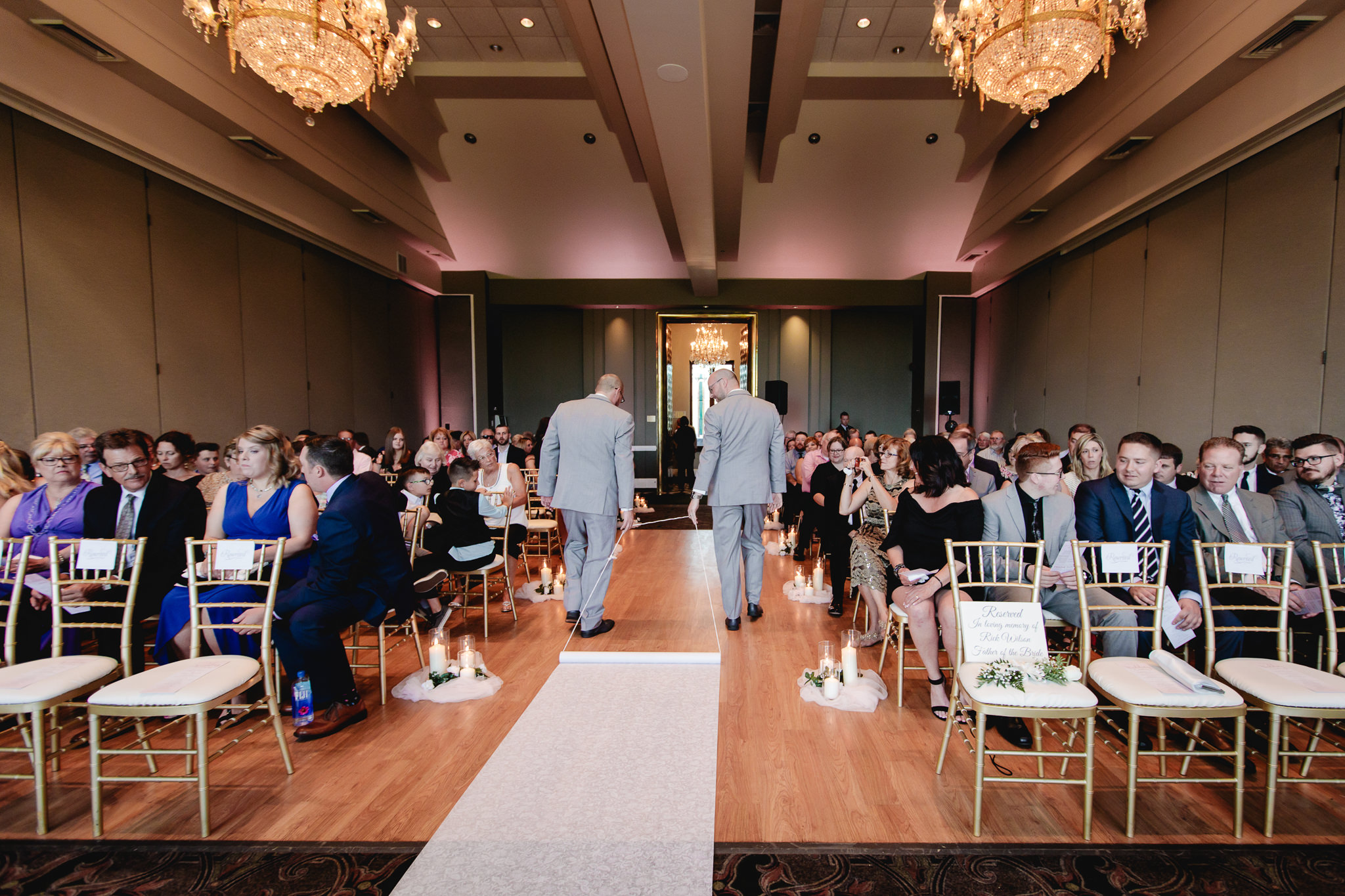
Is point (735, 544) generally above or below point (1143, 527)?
below

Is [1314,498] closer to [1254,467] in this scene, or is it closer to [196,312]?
[1254,467]

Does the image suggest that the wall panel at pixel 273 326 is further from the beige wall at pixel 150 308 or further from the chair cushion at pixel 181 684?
the chair cushion at pixel 181 684

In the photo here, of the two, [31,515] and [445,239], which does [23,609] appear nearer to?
[31,515]

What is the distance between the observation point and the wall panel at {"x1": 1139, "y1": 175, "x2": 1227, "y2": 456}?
5.17m

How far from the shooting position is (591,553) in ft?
12.6

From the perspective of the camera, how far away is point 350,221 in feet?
25.7

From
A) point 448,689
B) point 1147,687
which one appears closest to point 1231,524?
point 1147,687

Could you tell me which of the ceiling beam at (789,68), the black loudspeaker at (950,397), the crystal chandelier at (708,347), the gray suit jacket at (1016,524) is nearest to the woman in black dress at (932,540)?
the gray suit jacket at (1016,524)

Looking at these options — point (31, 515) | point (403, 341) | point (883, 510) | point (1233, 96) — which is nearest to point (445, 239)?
point (403, 341)

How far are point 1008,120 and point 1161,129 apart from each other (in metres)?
2.10

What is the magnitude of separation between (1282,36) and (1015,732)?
195 inches

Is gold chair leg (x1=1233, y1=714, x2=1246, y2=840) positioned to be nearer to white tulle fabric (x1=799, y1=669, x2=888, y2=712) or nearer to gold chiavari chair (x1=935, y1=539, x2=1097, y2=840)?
gold chiavari chair (x1=935, y1=539, x2=1097, y2=840)

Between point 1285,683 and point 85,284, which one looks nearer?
point 1285,683

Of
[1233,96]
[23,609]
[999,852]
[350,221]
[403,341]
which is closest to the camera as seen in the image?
[999,852]
